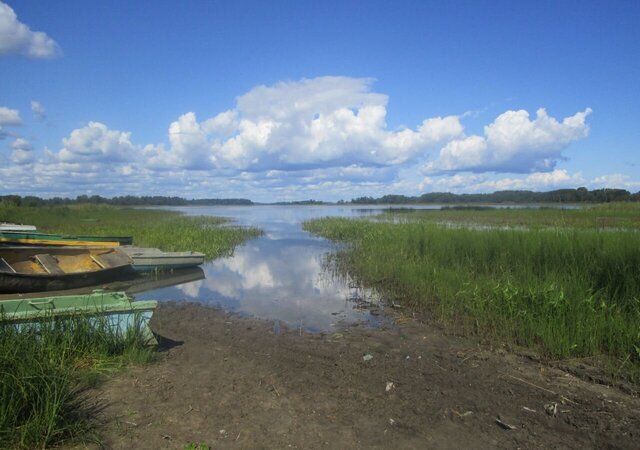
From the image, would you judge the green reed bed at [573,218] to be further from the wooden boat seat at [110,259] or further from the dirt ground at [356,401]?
the wooden boat seat at [110,259]

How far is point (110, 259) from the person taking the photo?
12.3 metres

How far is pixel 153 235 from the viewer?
2161 cm

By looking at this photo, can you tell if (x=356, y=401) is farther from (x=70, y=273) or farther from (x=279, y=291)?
(x=70, y=273)

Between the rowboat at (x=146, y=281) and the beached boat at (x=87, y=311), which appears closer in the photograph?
the beached boat at (x=87, y=311)

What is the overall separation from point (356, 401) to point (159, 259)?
10674mm

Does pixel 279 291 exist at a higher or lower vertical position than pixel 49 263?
lower

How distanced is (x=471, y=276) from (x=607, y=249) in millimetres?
2785

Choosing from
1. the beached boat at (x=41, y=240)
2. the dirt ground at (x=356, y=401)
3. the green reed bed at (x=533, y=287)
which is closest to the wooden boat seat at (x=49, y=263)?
the beached boat at (x=41, y=240)

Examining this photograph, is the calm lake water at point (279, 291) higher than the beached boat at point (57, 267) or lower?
lower

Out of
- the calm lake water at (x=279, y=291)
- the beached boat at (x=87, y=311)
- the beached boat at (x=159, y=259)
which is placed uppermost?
the beached boat at (x=87, y=311)

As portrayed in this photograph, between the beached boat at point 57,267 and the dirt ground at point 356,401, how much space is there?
548 cm

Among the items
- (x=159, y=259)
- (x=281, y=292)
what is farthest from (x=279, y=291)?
(x=159, y=259)

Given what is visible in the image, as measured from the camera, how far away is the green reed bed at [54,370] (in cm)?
327

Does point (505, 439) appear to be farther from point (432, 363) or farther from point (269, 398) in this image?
point (269, 398)
